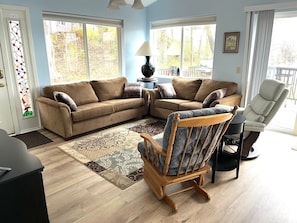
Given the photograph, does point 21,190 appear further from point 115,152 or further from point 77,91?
point 77,91

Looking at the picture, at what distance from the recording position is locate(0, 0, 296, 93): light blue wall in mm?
3834

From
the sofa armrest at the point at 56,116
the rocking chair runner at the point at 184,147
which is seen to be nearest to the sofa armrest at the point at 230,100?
the rocking chair runner at the point at 184,147

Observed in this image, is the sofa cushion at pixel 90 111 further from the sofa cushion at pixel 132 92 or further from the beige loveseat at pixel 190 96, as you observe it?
the beige loveseat at pixel 190 96

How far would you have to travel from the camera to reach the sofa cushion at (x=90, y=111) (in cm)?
359

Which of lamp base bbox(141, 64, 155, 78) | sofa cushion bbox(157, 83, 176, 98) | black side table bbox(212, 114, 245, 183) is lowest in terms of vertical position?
black side table bbox(212, 114, 245, 183)

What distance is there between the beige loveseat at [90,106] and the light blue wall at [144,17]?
1.82 ft

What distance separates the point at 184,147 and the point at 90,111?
7.75ft

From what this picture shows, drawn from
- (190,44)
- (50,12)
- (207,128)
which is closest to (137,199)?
(207,128)

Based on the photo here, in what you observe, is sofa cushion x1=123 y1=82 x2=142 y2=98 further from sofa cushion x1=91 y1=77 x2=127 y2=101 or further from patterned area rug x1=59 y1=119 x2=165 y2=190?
patterned area rug x1=59 y1=119 x2=165 y2=190

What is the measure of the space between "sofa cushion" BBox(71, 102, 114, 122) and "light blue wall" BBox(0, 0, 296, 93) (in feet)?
3.17

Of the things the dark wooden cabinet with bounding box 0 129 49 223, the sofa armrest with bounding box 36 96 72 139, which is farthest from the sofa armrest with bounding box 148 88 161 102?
the dark wooden cabinet with bounding box 0 129 49 223

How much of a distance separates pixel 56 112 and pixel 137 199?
6.98ft

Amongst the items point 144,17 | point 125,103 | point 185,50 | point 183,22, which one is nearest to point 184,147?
point 125,103

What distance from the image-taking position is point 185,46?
5172 millimetres
